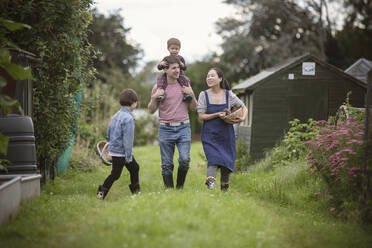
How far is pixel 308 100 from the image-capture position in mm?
10461

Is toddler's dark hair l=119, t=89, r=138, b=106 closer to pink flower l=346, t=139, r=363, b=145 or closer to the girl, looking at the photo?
the girl

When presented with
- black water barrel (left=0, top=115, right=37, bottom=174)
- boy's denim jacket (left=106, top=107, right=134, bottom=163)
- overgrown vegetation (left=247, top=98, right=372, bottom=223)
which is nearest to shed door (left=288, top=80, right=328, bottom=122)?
overgrown vegetation (left=247, top=98, right=372, bottom=223)

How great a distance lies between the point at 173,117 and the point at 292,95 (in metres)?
5.52

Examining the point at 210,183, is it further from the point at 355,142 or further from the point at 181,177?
the point at 355,142

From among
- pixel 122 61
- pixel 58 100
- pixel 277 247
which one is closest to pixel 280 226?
pixel 277 247

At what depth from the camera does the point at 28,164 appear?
5672 millimetres

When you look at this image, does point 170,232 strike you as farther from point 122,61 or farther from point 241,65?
point 122,61

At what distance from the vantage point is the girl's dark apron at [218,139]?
19.6 feet

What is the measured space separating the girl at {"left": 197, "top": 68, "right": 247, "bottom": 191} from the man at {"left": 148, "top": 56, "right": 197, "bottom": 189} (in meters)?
0.24

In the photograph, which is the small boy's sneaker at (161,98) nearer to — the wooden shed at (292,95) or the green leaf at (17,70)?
the green leaf at (17,70)

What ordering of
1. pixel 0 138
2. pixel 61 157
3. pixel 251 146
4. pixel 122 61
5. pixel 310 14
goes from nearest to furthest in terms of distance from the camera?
1. pixel 0 138
2. pixel 61 157
3. pixel 251 146
4. pixel 310 14
5. pixel 122 61

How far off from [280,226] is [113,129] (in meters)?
2.65

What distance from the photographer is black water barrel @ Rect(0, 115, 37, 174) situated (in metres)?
5.60

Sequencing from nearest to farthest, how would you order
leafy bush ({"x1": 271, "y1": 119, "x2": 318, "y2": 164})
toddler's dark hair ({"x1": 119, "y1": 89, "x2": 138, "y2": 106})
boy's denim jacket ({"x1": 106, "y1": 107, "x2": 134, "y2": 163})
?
boy's denim jacket ({"x1": 106, "y1": 107, "x2": 134, "y2": 163})
toddler's dark hair ({"x1": 119, "y1": 89, "x2": 138, "y2": 106})
leafy bush ({"x1": 271, "y1": 119, "x2": 318, "y2": 164})
